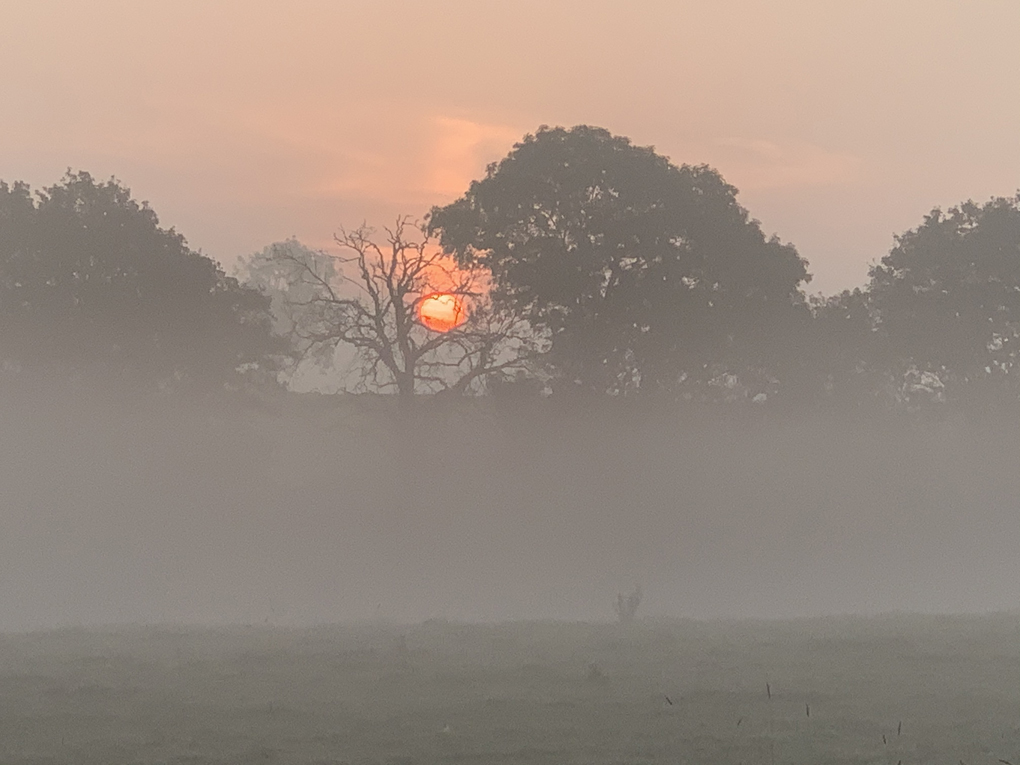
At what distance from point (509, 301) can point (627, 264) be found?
5.45 m

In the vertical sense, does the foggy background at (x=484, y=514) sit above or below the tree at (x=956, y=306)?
below

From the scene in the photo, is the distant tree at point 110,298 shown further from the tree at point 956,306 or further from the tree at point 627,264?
the tree at point 956,306

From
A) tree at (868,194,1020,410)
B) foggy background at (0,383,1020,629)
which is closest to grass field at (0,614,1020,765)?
foggy background at (0,383,1020,629)

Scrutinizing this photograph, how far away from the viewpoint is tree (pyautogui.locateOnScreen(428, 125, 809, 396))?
174 feet

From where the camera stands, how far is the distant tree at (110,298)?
4997 cm

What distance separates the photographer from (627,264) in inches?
2116

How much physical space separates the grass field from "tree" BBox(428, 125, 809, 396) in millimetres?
25381

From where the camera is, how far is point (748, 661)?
23641 millimetres

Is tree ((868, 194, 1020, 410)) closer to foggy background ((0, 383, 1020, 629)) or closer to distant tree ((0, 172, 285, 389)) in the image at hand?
foggy background ((0, 383, 1020, 629))

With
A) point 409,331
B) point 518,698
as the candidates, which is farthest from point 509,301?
point 518,698

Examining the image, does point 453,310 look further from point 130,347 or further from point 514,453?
point 130,347

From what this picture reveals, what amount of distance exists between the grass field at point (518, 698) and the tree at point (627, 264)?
25.4 meters

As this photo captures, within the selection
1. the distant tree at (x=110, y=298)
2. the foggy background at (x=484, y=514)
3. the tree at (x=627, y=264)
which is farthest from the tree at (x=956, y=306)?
the distant tree at (x=110, y=298)

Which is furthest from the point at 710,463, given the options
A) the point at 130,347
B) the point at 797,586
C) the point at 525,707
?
the point at 525,707
